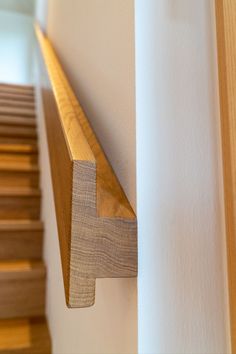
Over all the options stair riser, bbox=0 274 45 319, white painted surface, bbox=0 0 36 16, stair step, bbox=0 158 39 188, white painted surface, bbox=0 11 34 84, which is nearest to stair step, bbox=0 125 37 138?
stair step, bbox=0 158 39 188

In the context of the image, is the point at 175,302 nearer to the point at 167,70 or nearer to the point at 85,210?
the point at 85,210

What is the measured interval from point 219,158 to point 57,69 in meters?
0.77

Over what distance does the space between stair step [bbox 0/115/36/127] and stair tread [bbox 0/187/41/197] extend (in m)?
0.73

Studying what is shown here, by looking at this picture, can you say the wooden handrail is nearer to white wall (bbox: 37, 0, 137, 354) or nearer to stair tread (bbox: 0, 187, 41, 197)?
white wall (bbox: 37, 0, 137, 354)

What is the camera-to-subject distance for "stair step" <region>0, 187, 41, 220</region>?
5.44 feet

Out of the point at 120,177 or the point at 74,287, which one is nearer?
the point at 74,287

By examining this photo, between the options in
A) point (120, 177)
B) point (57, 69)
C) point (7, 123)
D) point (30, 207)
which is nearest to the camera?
point (120, 177)

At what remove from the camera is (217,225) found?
52 centimetres

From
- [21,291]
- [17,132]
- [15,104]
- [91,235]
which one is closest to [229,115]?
[91,235]

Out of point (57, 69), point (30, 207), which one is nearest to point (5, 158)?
point (30, 207)

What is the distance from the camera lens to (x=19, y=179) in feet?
6.17

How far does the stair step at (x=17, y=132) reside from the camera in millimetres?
2266

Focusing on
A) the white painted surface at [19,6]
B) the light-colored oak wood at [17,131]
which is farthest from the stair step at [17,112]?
the white painted surface at [19,6]

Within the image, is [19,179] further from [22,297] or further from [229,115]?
[229,115]
